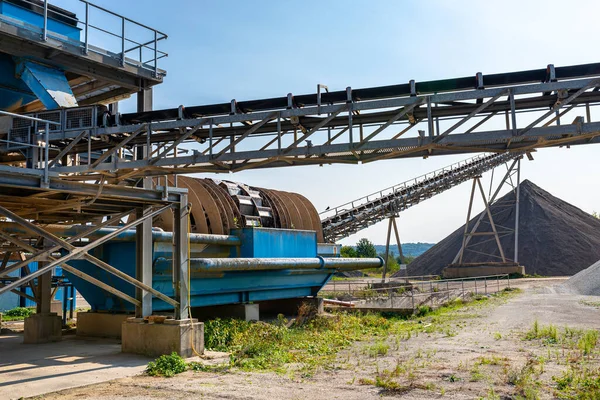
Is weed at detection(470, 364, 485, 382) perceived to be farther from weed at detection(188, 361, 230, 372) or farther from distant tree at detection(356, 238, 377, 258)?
distant tree at detection(356, 238, 377, 258)

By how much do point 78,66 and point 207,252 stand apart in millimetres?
6073

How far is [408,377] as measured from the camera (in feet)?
28.6

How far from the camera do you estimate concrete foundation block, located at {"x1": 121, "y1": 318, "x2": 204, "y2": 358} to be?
34.6 feet

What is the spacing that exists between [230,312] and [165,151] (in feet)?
17.1

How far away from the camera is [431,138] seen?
1006 cm

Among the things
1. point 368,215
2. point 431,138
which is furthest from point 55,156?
point 368,215

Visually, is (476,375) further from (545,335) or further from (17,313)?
(17,313)

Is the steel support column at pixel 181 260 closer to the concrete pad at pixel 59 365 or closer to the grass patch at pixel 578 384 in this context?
the concrete pad at pixel 59 365

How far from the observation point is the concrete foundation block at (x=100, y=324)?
13.3 meters

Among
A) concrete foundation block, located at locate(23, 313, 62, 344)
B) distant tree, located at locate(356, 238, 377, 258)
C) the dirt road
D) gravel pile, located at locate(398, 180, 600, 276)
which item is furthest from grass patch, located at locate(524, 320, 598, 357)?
distant tree, located at locate(356, 238, 377, 258)

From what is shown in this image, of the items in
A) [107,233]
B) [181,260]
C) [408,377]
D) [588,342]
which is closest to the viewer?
[408,377]

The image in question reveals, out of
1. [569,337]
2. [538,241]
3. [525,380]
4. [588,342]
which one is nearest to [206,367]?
[525,380]

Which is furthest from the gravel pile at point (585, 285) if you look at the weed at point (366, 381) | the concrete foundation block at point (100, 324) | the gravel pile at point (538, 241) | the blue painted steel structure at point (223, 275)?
the concrete foundation block at point (100, 324)

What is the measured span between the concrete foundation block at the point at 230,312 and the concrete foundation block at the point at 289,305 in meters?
2.91
